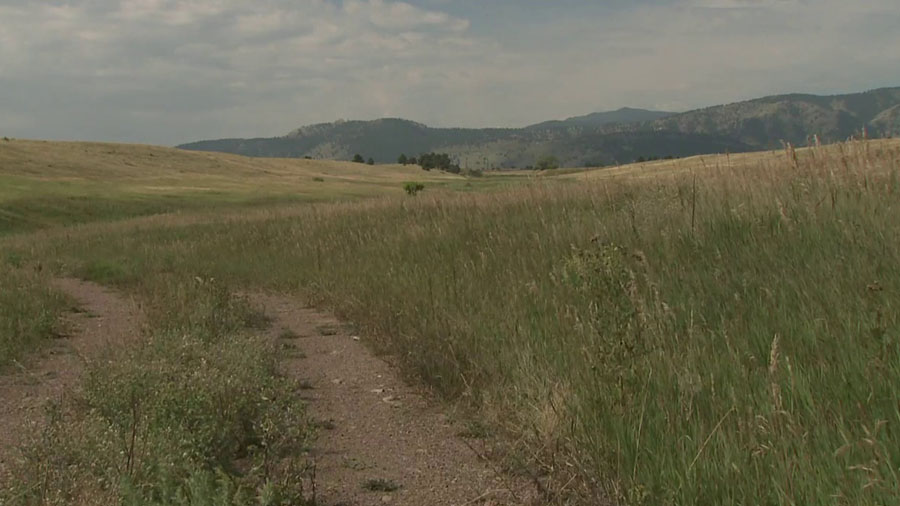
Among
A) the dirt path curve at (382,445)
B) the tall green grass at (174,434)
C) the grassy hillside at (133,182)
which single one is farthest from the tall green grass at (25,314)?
the grassy hillside at (133,182)

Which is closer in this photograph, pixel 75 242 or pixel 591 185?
pixel 591 185

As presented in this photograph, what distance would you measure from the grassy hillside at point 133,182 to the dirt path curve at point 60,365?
29.0 m

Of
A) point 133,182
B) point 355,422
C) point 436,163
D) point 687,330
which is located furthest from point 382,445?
point 436,163

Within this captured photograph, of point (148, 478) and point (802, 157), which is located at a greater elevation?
point (802, 157)

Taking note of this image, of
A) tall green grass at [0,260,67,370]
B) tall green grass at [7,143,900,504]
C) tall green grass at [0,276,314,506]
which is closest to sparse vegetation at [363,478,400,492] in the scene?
tall green grass at [0,276,314,506]

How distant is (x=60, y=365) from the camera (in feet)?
22.0

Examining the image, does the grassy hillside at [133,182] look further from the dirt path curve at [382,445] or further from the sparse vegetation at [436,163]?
the sparse vegetation at [436,163]

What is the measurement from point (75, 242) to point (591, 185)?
719 inches

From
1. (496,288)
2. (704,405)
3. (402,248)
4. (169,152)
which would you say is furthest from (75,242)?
(169,152)

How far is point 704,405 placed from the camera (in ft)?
10.0

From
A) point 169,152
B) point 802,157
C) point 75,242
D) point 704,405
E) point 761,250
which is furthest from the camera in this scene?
A: point 169,152

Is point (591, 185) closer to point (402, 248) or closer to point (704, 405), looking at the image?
point (402, 248)

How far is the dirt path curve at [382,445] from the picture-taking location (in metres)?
3.54

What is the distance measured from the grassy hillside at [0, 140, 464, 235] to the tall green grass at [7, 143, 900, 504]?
115 ft
